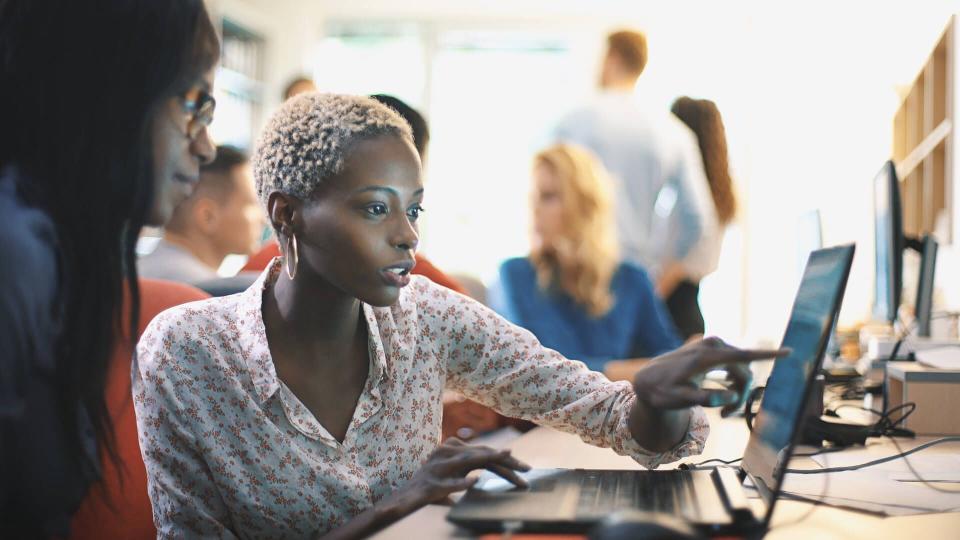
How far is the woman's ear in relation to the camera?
4.07 feet

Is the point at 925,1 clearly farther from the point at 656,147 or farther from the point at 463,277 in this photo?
the point at 463,277

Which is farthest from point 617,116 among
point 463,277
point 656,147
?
point 463,277

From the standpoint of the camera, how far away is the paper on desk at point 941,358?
5.82 feet

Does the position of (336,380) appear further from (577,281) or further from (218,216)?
(218,216)

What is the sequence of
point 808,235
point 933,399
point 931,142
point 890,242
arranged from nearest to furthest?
point 933,399 → point 890,242 → point 808,235 → point 931,142

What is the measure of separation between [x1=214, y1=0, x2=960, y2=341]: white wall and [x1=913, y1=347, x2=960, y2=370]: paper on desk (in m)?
3.62

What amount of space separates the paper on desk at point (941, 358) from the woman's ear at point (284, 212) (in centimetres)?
118

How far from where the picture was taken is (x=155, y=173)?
0.89 meters

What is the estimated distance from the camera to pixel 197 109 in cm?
94

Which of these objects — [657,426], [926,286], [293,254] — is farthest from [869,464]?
[926,286]

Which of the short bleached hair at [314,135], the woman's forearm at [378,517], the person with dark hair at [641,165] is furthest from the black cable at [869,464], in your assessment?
the person with dark hair at [641,165]

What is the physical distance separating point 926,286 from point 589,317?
0.83 meters

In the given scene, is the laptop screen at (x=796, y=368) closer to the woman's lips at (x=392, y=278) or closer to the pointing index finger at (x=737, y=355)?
the pointing index finger at (x=737, y=355)

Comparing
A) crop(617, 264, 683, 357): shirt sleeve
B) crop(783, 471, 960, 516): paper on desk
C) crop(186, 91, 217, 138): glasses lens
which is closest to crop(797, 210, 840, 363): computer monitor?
crop(617, 264, 683, 357): shirt sleeve
